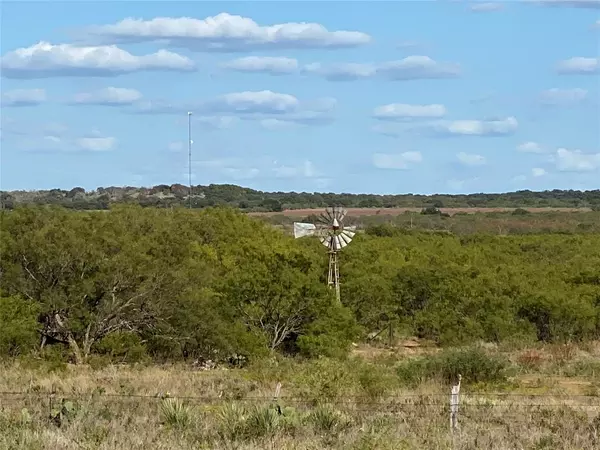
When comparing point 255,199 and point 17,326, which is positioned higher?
point 255,199

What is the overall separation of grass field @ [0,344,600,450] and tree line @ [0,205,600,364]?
190 inches

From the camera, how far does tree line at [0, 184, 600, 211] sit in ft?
214

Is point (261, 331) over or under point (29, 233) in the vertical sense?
Answer: under

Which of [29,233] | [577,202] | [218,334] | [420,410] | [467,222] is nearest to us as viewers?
[420,410]

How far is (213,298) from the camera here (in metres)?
32.1

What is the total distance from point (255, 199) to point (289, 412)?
80.5 meters

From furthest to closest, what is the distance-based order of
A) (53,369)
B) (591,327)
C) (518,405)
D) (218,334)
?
1. (591,327)
2. (218,334)
3. (53,369)
4. (518,405)

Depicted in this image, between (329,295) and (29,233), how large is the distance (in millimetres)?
10095

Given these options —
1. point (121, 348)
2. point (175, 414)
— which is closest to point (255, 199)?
point (121, 348)

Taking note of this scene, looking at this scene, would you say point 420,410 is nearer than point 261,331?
Yes

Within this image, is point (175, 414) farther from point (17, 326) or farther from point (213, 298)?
point (213, 298)

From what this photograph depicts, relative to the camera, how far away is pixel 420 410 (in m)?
16.1

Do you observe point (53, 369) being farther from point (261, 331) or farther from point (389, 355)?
point (389, 355)

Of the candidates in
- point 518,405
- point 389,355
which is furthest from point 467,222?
point 518,405
